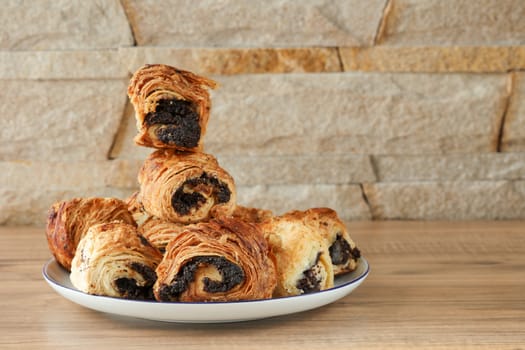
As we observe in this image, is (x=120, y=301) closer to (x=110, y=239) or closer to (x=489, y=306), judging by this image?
(x=110, y=239)

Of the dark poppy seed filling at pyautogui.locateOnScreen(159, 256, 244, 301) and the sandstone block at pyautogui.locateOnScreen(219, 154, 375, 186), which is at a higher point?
the dark poppy seed filling at pyautogui.locateOnScreen(159, 256, 244, 301)

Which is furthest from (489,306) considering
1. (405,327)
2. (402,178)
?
(402,178)

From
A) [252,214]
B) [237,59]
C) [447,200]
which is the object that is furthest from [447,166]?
[252,214]

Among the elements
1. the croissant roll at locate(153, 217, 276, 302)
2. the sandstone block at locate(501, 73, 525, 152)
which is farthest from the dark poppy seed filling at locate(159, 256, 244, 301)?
the sandstone block at locate(501, 73, 525, 152)

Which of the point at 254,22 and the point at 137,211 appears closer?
the point at 137,211

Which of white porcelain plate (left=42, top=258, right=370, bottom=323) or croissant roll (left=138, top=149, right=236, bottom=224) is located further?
croissant roll (left=138, top=149, right=236, bottom=224)

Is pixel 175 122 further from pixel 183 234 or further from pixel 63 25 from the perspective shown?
pixel 63 25

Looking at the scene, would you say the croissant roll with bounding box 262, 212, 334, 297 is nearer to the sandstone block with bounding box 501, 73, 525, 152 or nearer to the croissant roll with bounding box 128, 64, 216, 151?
the croissant roll with bounding box 128, 64, 216, 151

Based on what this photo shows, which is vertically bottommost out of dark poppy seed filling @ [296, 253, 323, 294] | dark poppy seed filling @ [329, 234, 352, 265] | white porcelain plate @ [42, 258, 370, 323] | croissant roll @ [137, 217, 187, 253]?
dark poppy seed filling @ [329, 234, 352, 265]
